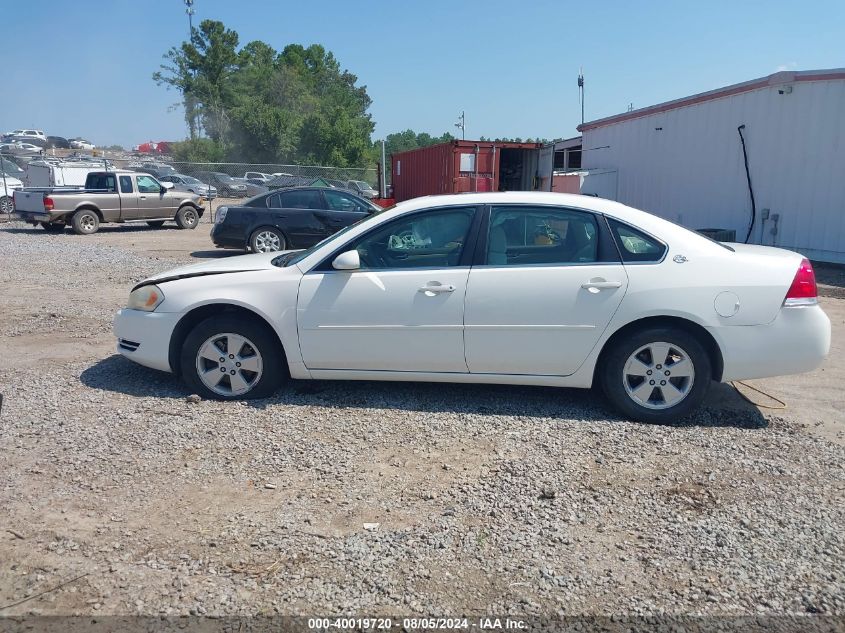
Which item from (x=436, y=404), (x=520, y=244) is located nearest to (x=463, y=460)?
(x=436, y=404)

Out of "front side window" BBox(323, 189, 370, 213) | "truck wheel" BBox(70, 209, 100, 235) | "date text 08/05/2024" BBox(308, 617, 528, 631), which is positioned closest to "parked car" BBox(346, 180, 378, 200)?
"truck wheel" BBox(70, 209, 100, 235)

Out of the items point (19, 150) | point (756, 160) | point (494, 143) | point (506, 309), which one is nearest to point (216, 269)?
point (506, 309)

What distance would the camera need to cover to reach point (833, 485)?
3.98 metres

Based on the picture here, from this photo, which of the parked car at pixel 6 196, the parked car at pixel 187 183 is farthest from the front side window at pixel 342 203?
the parked car at pixel 187 183

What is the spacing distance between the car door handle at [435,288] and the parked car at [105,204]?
16.7m

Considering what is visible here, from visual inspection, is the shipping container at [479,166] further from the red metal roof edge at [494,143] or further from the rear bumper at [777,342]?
the rear bumper at [777,342]

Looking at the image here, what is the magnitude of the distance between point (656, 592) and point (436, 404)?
2.44 m

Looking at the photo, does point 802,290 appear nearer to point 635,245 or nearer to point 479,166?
point 635,245

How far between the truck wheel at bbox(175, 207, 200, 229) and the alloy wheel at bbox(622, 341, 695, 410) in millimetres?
18736

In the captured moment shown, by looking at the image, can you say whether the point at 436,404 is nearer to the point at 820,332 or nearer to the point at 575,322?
the point at 575,322

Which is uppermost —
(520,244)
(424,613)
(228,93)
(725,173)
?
(228,93)

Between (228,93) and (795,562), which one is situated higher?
(228,93)

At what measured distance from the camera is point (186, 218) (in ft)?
69.8

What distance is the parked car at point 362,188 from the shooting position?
34081mm
